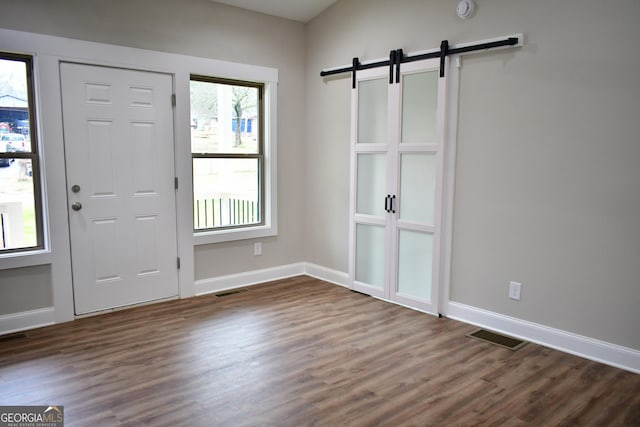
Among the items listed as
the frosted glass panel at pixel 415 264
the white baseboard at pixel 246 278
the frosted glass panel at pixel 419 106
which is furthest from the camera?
the white baseboard at pixel 246 278

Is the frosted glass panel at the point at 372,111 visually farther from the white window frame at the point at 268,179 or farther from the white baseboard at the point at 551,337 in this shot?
the white baseboard at the point at 551,337

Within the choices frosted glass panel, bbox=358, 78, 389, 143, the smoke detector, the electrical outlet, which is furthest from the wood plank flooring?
the smoke detector

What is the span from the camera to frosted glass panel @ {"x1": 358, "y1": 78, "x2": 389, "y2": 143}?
14.4 feet

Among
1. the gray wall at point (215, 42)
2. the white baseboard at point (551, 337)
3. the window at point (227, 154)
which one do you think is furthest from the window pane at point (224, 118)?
the white baseboard at point (551, 337)

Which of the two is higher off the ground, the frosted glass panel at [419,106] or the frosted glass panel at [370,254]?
the frosted glass panel at [419,106]

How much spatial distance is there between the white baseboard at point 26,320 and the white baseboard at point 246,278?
1282 mm

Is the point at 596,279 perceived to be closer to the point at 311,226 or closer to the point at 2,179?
the point at 311,226

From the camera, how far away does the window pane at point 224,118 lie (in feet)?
14.9

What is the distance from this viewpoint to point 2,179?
354 centimetres

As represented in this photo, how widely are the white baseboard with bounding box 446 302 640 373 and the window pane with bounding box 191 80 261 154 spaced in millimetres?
2640

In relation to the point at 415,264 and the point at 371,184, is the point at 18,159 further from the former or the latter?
the point at 415,264

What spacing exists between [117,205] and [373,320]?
2.41 meters

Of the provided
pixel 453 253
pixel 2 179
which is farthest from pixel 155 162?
pixel 453 253

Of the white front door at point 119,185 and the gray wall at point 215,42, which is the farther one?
the white front door at point 119,185
